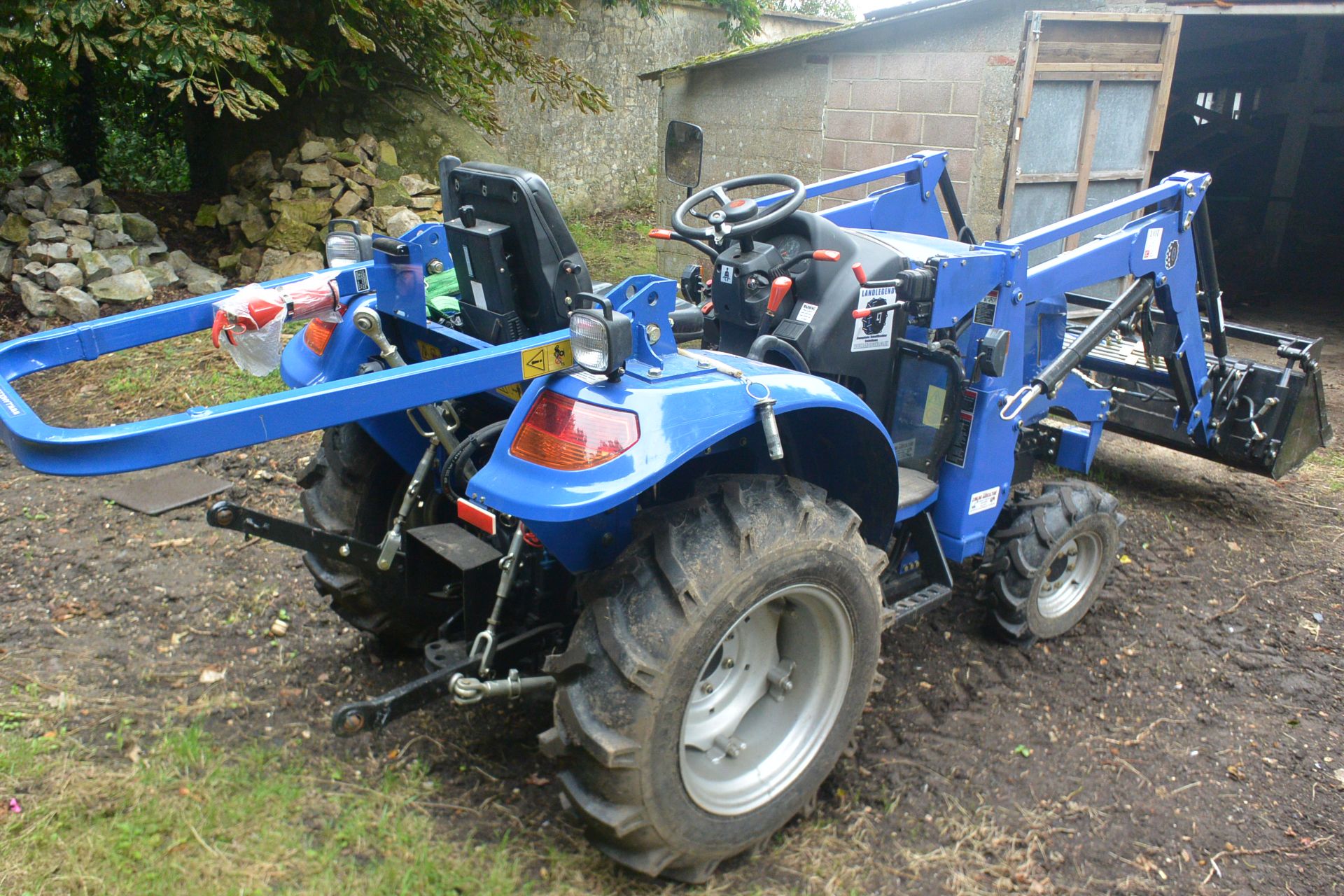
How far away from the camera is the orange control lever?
299cm

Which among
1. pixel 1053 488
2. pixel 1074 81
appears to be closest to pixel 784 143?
pixel 1074 81

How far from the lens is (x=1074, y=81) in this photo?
6266 mm

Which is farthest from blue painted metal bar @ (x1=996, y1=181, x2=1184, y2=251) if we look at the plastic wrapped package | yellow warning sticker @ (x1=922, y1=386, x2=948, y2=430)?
the plastic wrapped package

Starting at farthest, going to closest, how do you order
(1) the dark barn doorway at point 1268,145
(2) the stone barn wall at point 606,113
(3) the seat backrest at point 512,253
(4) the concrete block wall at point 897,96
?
(2) the stone barn wall at point 606,113
(1) the dark barn doorway at point 1268,145
(4) the concrete block wall at point 897,96
(3) the seat backrest at point 512,253

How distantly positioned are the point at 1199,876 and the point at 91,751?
9.55 ft

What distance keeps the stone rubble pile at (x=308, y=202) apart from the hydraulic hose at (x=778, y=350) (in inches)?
199

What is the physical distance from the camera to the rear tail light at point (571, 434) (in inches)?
80.8

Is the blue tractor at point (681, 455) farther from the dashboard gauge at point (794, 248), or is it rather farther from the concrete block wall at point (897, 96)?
the concrete block wall at point (897, 96)

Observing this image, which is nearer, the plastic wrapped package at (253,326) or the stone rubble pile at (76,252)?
the plastic wrapped package at (253,326)

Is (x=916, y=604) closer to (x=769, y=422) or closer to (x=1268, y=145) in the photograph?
(x=769, y=422)

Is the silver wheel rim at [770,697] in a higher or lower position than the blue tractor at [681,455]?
lower

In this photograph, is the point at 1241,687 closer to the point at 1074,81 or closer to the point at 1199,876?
the point at 1199,876

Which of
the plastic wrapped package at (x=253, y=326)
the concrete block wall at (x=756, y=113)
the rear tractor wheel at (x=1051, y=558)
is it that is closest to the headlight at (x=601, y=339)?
the plastic wrapped package at (x=253, y=326)

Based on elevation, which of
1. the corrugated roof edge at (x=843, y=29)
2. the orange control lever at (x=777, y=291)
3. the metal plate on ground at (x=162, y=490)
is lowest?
the metal plate on ground at (x=162, y=490)
